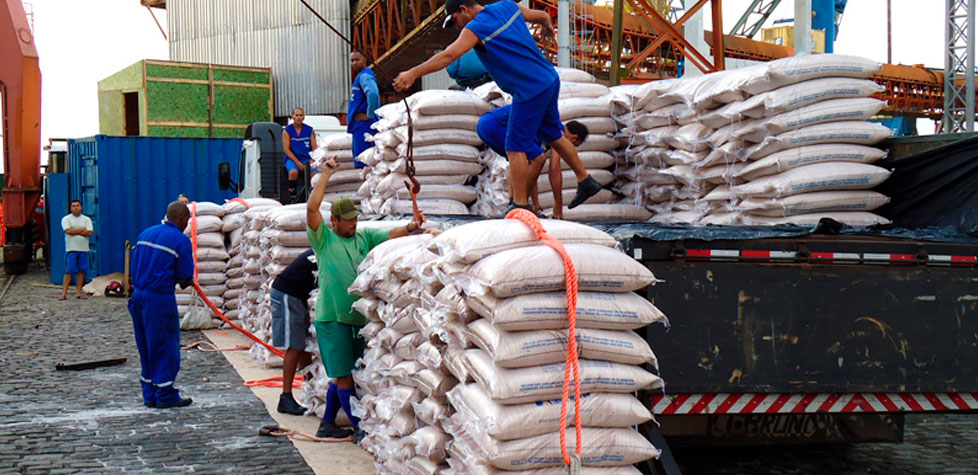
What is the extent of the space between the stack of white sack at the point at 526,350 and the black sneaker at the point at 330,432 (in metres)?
2.24

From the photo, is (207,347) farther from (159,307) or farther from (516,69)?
(516,69)

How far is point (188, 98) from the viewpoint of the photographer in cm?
2672

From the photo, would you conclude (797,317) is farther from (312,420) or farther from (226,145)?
(226,145)

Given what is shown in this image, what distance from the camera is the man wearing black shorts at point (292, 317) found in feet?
25.2

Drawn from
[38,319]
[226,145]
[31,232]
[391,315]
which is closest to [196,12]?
[31,232]

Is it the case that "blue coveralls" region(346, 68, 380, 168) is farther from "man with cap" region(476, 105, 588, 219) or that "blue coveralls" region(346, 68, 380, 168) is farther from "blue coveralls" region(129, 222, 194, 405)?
"man with cap" region(476, 105, 588, 219)

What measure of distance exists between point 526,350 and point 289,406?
4177 millimetres

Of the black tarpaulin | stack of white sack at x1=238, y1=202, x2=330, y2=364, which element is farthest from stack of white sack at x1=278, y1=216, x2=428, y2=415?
the black tarpaulin

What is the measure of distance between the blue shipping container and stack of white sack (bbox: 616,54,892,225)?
515 inches

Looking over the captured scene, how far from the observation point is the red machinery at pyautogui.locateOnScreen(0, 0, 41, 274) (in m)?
→ 21.5

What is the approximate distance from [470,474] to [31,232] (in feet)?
82.3

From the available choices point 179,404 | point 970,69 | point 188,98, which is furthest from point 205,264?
point 970,69

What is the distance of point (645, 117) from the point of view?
Result: 24.2 feet

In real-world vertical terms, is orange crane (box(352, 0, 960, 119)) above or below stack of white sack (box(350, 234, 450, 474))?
above
